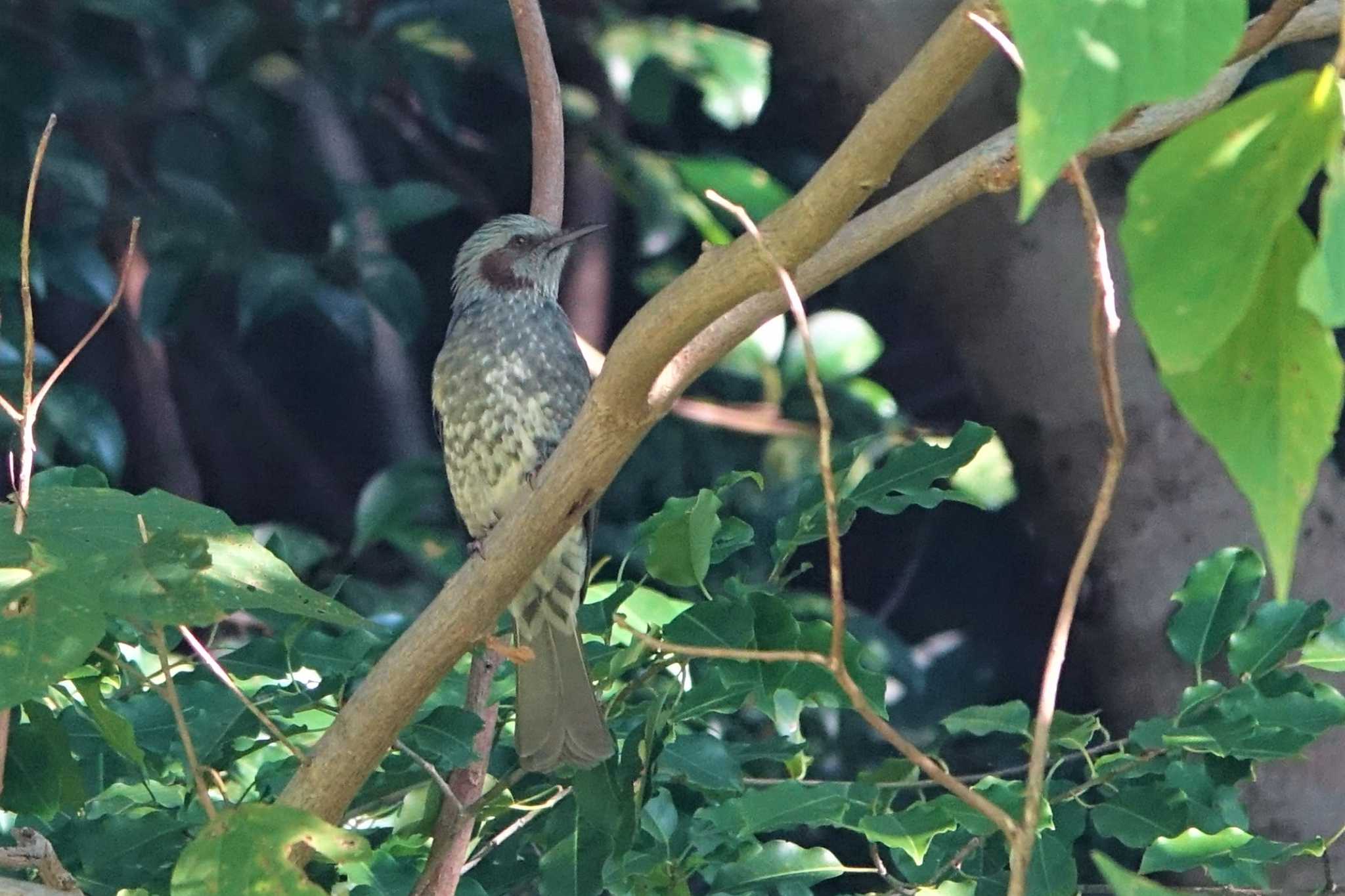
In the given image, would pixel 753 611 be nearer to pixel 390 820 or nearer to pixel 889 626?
pixel 390 820

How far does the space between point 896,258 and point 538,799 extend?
5.85 ft

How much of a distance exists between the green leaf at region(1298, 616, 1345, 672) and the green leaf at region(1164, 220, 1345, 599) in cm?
91

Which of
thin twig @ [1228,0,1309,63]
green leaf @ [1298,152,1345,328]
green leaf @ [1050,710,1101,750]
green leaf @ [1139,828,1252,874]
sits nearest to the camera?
green leaf @ [1298,152,1345,328]

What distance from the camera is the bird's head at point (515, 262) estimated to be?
2922 millimetres

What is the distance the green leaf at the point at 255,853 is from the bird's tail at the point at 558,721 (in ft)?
1.64

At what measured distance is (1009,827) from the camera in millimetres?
1002

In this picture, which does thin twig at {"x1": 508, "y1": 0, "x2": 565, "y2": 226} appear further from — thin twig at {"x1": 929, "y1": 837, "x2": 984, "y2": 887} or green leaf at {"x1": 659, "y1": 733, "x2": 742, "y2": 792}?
thin twig at {"x1": 929, "y1": 837, "x2": 984, "y2": 887}

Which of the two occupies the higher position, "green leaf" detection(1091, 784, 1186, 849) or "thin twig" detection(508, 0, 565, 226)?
"thin twig" detection(508, 0, 565, 226)

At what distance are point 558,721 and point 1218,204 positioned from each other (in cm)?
117

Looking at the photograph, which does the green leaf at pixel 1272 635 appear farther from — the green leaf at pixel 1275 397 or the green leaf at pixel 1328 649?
the green leaf at pixel 1275 397

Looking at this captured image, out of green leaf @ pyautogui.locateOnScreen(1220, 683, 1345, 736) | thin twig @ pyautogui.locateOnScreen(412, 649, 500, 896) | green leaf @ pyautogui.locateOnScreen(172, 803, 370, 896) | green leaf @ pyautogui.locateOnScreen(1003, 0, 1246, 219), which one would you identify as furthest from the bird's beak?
green leaf @ pyautogui.locateOnScreen(1003, 0, 1246, 219)

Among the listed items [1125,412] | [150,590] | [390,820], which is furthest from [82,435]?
[150,590]

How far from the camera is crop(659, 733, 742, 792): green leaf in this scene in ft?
5.07

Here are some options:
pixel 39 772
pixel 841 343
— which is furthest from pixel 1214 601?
pixel 841 343
